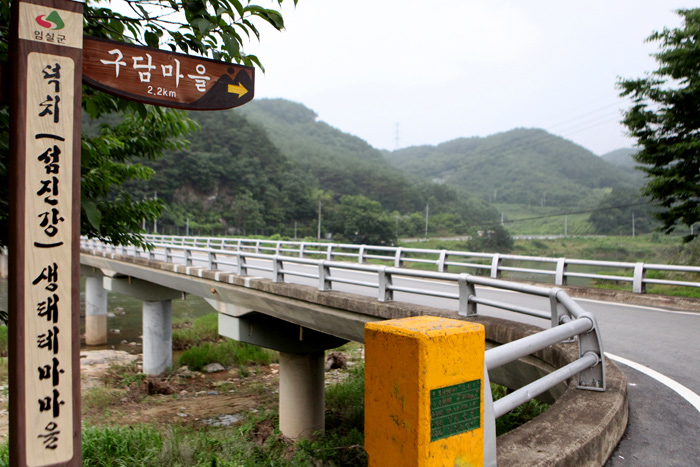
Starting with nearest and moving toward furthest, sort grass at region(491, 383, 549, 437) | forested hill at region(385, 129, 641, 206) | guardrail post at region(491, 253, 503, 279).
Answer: grass at region(491, 383, 549, 437)
guardrail post at region(491, 253, 503, 279)
forested hill at region(385, 129, 641, 206)

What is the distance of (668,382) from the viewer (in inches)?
192

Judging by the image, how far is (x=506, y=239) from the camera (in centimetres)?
6047

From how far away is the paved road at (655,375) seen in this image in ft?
11.0

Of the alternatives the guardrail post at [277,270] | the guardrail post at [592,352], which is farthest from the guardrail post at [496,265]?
the guardrail post at [592,352]

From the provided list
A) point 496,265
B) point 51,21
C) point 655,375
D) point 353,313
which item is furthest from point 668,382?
point 496,265

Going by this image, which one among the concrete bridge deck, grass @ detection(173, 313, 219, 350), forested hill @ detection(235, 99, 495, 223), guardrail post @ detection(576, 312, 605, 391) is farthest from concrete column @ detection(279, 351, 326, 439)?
forested hill @ detection(235, 99, 495, 223)

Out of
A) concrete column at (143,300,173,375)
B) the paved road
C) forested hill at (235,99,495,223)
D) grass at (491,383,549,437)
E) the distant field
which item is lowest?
concrete column at (143,300,173,375)

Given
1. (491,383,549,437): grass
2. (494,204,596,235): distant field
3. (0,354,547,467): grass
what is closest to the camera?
(0,354,547,467): grass

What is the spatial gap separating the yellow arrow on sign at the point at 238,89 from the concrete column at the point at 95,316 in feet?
78.0

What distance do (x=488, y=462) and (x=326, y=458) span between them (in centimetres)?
650

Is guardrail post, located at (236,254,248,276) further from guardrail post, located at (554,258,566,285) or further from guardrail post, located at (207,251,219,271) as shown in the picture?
guardrail post, located at (554,258,566,285)

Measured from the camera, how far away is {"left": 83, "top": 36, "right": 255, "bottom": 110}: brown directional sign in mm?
2871

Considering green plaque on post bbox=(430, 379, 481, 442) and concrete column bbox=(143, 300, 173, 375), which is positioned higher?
green plaque on post bbox=(430, 379, 481, 442)

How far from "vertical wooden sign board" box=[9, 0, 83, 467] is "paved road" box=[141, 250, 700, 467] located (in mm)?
3147
